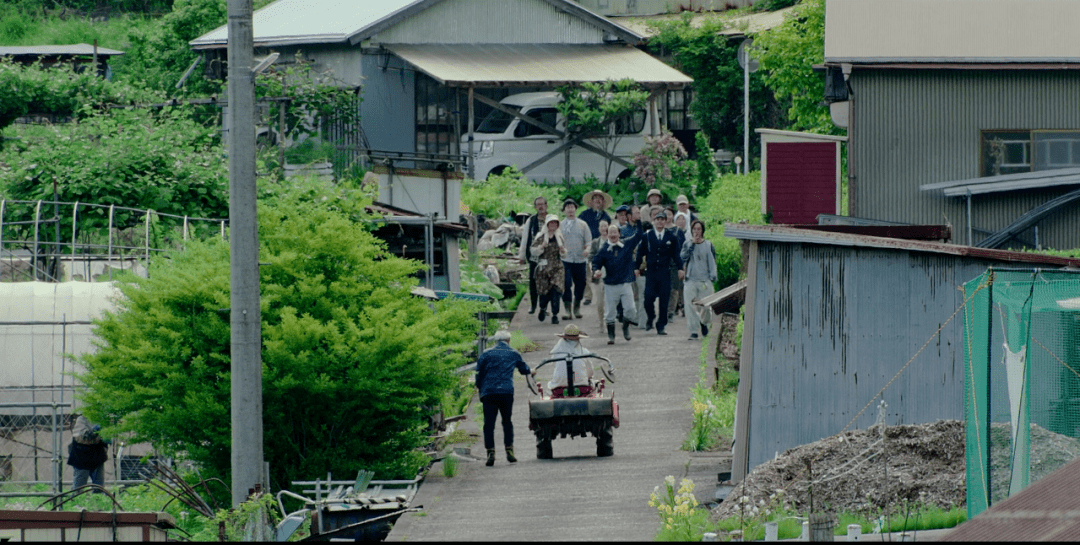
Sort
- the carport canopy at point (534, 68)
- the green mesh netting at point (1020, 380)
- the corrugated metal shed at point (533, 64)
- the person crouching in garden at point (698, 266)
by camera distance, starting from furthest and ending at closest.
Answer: the corrugated metal shed at point (533, 64) < the carport canopy at point (534, 68) < the person crouching in garden at point (698, 266) < the green mesh netting at point (1020, 380)

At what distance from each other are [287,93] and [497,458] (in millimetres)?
16799

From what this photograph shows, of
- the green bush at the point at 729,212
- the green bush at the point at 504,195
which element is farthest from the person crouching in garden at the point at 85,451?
the green bush at the point at 504,195

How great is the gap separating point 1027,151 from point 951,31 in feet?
7.38

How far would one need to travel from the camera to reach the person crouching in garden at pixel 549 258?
21156 mm

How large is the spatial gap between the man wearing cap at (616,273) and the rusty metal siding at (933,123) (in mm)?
3882

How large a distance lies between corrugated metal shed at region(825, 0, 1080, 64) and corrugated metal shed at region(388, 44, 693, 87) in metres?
10.7

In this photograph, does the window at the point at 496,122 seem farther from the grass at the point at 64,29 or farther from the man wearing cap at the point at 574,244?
the grass at the point at 64,29

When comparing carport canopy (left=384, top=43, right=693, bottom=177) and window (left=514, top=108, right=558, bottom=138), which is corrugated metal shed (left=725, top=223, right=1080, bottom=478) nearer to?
carport canopy (left=384, top=43, right=693, bottom=177)

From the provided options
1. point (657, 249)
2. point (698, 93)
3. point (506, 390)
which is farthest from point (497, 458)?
point (698, 93)

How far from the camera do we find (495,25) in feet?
120

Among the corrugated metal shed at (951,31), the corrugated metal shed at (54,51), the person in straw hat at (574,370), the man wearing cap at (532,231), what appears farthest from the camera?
the corrugated metal shed at (54,51)

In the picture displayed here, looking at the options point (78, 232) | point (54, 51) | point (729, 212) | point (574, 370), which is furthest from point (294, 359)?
point (54, 51)

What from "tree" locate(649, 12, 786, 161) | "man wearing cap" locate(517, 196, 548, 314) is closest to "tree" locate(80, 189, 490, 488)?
"man wearing cap" locate(517, 196, 548, 314)

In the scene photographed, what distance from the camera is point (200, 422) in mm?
14305
